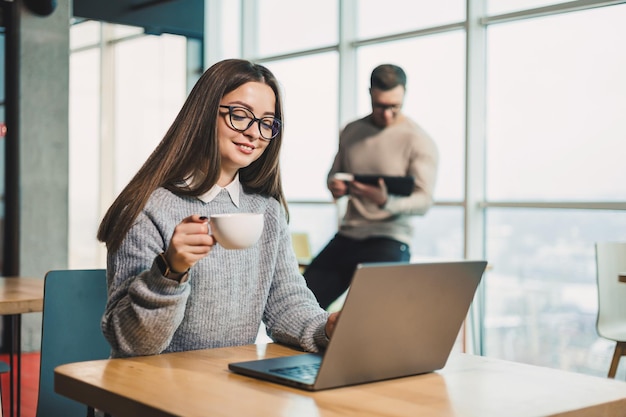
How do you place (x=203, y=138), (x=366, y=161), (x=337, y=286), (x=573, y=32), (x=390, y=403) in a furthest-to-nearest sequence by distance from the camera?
(x=573, y=32) → (x=366, y=161) → (x=337, y=286) → (x=203, y=138) → (x=390, y=403)

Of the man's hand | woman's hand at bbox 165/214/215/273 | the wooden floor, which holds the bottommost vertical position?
the wooden floor

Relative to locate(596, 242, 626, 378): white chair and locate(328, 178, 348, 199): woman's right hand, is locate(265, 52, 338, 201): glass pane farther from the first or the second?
locate(596, 242, 626, 378): white chair

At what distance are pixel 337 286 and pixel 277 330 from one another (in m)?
2.24

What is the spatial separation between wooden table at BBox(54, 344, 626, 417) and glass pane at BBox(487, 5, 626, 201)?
11.6 ft

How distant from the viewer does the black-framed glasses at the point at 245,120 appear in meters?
1.74

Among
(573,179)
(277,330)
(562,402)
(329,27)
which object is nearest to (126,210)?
(277,330)

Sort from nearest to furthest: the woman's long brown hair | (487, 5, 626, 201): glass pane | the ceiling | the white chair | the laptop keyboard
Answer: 1. the laptop keyboard
2. the woman's long brown hair
3. the white chair
4. (487, 5, 626, 201): glass pane
5. the ceiling

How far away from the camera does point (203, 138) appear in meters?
1.72

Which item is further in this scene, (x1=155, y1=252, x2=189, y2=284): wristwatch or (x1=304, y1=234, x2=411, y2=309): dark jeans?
(x1=304, y1=234, x2=411, y2=309): dark jeans

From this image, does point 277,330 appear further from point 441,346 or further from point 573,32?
point 573,32

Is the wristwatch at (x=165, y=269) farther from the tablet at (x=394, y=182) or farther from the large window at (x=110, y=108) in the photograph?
the large window at (x=110, y=108)

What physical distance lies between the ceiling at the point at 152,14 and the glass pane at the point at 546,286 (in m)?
3.15

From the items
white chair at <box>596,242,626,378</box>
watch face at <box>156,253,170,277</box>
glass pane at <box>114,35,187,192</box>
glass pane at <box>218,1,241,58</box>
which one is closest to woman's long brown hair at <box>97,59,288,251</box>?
watch face at <box>156,253,170,277</box>

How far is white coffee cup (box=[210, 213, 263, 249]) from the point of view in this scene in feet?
4.41
